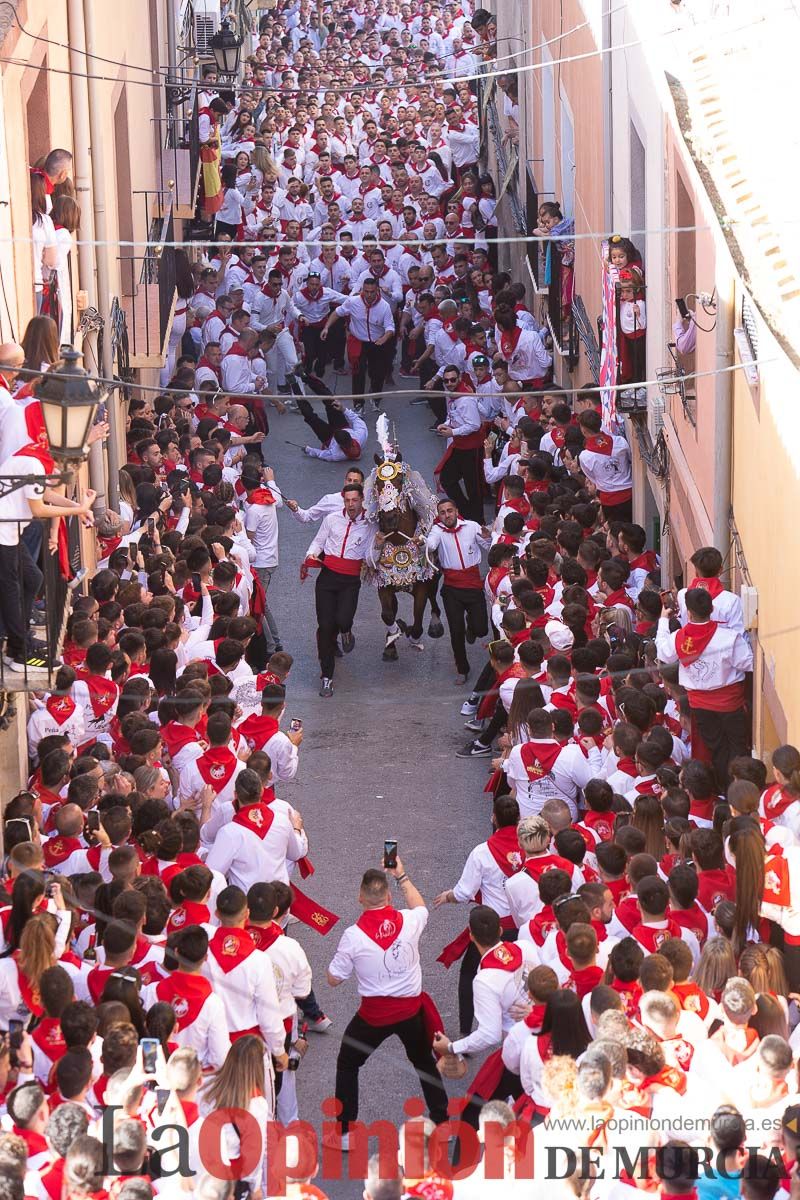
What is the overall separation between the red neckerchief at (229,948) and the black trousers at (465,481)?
9.90m

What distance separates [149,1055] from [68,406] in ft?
8.82

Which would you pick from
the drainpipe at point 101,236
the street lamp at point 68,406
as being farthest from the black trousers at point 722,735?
the drainpipe at point 101,236

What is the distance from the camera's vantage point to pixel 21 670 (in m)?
10.2

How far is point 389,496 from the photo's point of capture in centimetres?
1505

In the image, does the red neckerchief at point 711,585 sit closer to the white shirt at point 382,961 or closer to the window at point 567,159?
the white shirt at point 382,961

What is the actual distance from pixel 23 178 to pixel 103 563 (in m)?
2.88

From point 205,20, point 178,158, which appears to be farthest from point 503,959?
point 205,20

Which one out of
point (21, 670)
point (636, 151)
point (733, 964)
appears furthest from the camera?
point (636, 151)

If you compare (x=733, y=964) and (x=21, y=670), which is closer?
(x=733, y=964)

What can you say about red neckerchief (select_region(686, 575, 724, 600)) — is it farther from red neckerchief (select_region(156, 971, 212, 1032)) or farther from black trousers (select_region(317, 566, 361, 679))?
black trousers (select_region(317, 566, 361, 679))

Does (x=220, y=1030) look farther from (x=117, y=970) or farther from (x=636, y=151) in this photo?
(x=636, y=151)

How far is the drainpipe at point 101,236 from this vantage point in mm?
15656

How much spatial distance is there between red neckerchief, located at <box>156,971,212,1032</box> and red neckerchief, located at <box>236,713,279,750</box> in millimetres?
3125

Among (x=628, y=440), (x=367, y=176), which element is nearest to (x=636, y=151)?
(x=628, y=440)
